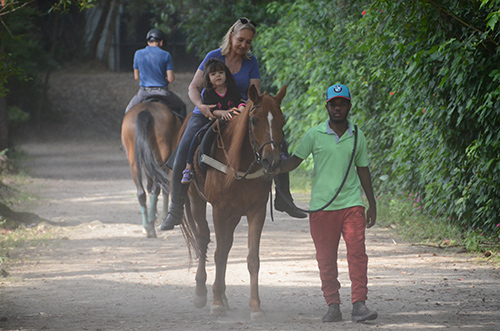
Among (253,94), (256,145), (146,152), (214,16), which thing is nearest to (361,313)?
(256,145)

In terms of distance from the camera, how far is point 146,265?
28.5 feet

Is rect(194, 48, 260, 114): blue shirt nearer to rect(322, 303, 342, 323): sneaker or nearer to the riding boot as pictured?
the riding boot

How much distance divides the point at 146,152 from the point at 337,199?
5480 millimetres

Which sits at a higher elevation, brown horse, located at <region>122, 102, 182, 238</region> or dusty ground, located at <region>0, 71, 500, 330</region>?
brown horse, located at <region>122, 102, 182, 238</region>

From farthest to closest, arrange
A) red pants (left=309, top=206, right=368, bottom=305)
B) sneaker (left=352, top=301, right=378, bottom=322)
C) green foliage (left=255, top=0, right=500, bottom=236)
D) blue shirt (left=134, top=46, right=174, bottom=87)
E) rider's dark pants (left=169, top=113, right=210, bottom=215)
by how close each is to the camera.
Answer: blue shirt (left=134, top=46, right=174, bottom=87), green foliage (left=255, top=0, right=500, bottom=236), rider's dark pants (left=169, top=113, right=210, bottom=215), red pants (left=309, top=206, right=368, bottom=305), sneaker (left=352, top=301, right=378, bottom=322)

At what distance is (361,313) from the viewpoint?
5750 millimetres

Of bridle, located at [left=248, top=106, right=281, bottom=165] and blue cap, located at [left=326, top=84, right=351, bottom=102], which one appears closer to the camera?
bridle, located at [left=248, top=106, right=281, bottom=165]

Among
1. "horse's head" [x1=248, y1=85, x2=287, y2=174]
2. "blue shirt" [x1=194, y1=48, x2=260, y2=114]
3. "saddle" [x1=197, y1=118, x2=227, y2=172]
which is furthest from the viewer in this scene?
"blue shirt" [x1=194, y1=48, x2=260, y2=114]

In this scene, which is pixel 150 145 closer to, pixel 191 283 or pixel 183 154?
pixel 191 283

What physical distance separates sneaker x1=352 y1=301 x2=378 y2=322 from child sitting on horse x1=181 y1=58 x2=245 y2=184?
1.95m

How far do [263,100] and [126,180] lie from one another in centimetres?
1368

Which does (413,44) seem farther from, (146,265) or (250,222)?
(146,265)

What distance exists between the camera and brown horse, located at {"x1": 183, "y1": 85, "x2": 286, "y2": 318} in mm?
5754

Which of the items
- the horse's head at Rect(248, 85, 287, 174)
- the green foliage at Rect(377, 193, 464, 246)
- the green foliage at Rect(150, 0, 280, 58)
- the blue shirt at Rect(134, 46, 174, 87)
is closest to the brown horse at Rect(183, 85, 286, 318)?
the horse's head at Rect(248, 85, 287, 174)
